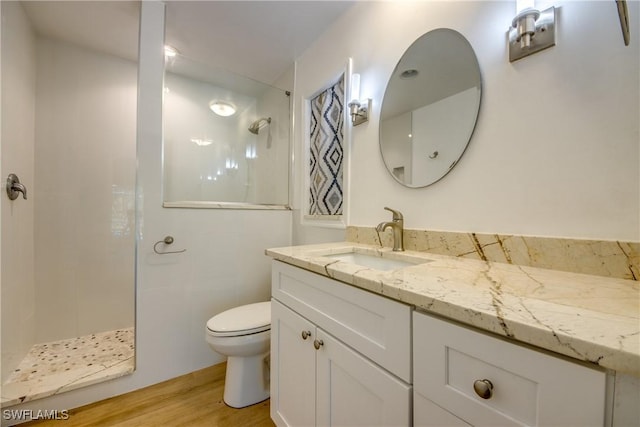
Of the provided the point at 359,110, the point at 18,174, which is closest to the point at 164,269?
the point at 18,174

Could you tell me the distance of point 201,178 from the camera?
2039 mm

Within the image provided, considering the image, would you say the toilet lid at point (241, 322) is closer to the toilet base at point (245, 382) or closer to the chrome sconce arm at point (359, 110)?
the toilet base at point (245, 382)

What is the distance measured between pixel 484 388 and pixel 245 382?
128 centimetres

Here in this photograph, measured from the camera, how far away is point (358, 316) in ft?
2.39

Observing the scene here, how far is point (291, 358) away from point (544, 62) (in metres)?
1.37

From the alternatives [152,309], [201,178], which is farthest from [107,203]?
[152,309]

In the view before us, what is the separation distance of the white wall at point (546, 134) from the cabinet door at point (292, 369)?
2.28 feet

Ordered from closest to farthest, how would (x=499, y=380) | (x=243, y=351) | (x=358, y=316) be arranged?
1. (x=499, y=380)
2. (x=358, y=316)
3. (x=243, y=351)

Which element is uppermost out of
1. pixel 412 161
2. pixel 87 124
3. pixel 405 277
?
pixel 87 124

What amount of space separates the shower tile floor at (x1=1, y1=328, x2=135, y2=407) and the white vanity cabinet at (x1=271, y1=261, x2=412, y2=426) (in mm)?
1082

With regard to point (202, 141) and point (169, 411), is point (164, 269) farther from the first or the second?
point (202, 141)

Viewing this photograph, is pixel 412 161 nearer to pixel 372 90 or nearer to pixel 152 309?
pixel 372 90

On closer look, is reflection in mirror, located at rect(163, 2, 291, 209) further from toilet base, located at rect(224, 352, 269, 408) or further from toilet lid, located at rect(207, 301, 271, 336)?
toilet base, located at rect(224, 352, 269, 408)

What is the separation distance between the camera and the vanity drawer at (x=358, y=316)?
0.60 m
